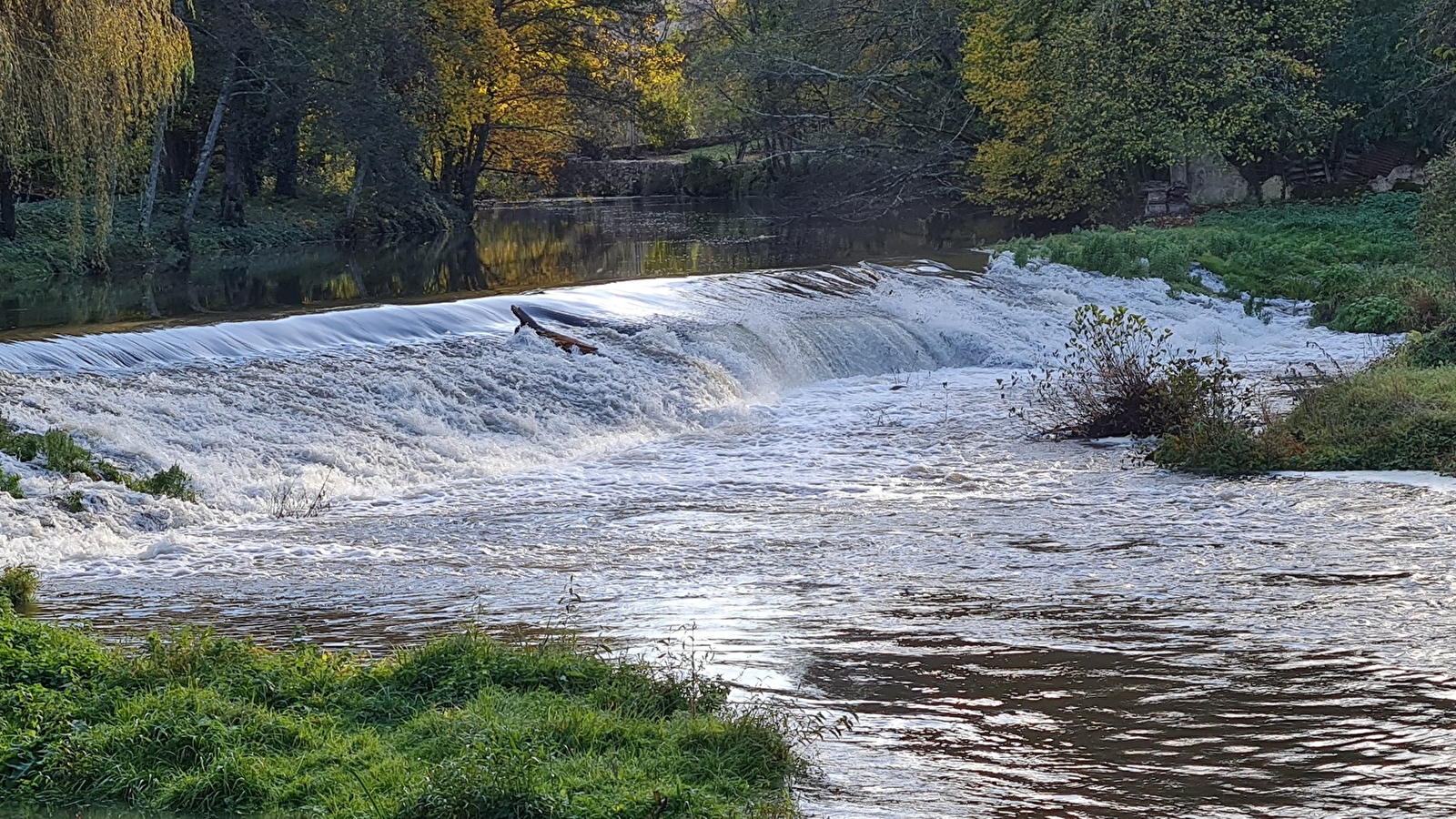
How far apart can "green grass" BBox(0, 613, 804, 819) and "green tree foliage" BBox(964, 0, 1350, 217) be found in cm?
2498

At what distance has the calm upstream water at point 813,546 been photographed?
230 inches

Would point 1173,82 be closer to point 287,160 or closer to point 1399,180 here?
point 1399,180

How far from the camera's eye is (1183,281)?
22.8m

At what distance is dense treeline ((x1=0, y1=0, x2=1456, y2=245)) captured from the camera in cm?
2861

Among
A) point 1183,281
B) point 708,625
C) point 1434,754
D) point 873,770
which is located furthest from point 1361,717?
point 1183,281

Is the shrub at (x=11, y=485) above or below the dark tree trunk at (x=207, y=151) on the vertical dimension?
below

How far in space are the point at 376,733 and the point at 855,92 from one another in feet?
103

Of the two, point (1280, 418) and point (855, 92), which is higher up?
point (855, 92)

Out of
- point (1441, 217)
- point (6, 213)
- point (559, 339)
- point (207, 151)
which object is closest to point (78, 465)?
point (559, 339)

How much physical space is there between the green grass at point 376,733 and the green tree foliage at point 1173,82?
2498 centimetres

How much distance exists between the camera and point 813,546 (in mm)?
9812

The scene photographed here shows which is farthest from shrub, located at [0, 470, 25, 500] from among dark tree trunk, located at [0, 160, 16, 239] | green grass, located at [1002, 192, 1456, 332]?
dark tree trunk, located at [0, 160, 16, 239]

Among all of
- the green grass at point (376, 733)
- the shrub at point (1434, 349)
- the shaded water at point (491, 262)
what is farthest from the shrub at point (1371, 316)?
the green grass at point (376, 733)

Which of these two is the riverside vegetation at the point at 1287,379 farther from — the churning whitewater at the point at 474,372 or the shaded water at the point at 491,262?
the shaded water at the point at 491,262
